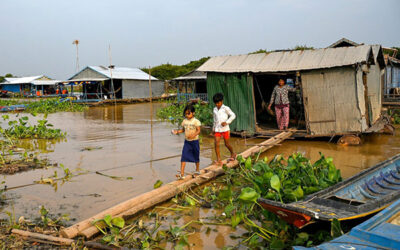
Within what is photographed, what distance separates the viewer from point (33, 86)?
3759 centimetres

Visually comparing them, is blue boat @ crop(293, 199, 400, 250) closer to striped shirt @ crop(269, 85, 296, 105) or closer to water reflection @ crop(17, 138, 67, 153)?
striped shirt @ crop(269, 85, 296, 105)

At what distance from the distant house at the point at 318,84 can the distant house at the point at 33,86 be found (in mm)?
30138

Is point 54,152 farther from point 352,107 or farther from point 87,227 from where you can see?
point 352,107

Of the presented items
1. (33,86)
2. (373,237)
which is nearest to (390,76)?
(373,237)

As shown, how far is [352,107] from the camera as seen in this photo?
8.37 m

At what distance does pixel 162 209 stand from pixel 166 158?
2.95 meters

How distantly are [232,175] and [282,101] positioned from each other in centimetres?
406

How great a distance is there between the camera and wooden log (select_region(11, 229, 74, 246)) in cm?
333

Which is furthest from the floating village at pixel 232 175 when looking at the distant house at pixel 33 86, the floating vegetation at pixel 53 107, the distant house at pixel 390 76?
the distant house at pixel 33 86

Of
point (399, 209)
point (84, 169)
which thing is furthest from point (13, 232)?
point (399, 209)

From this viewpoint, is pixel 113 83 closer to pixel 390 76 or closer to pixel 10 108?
pixel 10 108

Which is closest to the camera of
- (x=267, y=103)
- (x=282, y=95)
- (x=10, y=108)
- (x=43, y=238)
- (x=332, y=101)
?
(x=43, y=238)

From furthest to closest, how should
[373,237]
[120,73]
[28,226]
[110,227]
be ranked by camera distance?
[120,73]
[28,226]
[110,227]
[373,237]

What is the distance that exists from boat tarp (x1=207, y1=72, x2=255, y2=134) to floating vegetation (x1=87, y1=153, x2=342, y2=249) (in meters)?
4.69
